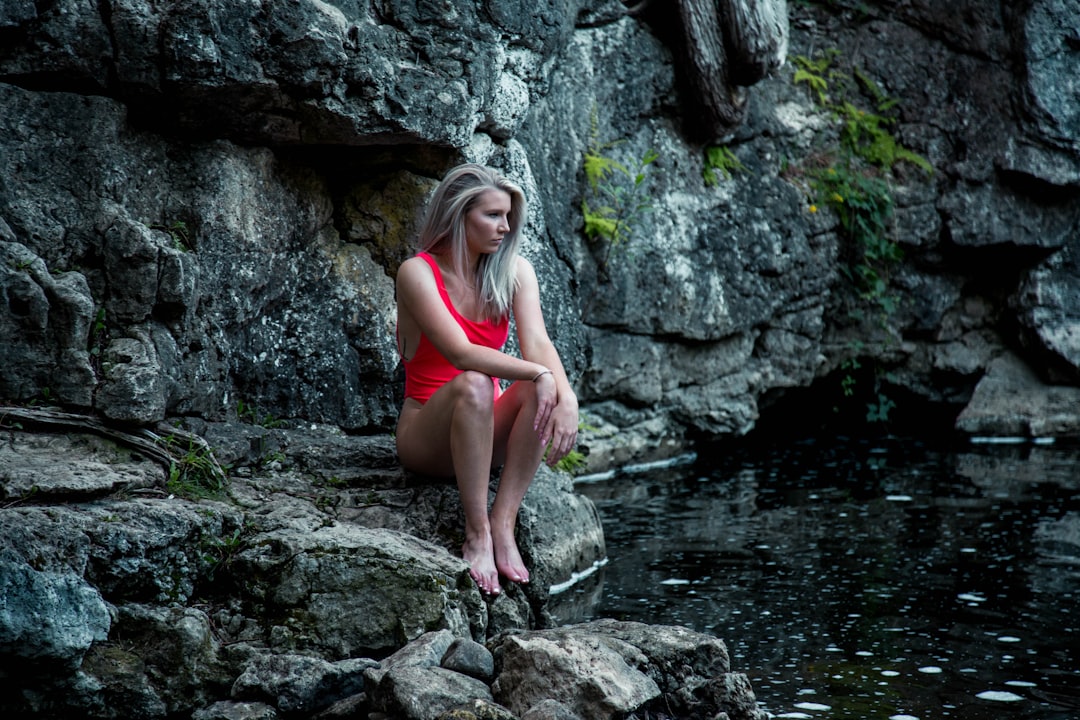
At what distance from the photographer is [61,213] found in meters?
5.02

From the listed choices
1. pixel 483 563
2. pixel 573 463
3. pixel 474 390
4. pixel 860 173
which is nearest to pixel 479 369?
pixel 474 390

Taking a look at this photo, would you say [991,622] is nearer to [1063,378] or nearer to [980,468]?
[980,468]

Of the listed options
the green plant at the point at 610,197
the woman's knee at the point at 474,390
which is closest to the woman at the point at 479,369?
the woman's knee at the point at 474,390

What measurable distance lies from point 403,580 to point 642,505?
3.93m

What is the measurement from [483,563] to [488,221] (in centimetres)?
158

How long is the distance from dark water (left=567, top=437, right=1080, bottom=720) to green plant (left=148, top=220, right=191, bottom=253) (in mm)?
2856

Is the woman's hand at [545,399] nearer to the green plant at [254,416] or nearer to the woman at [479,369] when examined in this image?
the woman at [479,369]

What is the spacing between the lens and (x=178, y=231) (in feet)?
18.3

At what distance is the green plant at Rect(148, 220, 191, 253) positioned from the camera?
5523 millimetres

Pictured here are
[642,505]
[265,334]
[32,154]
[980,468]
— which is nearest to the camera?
[32,154]

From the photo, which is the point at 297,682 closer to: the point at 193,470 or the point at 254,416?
the point at 193,470

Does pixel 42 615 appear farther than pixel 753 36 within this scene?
No

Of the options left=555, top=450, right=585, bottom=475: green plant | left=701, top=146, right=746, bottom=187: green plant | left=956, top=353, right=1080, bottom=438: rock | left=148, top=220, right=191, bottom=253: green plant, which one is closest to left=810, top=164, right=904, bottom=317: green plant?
left=701, top=146, right=746, bottom=187: green plant

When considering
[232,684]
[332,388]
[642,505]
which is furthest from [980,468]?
[232,684]
